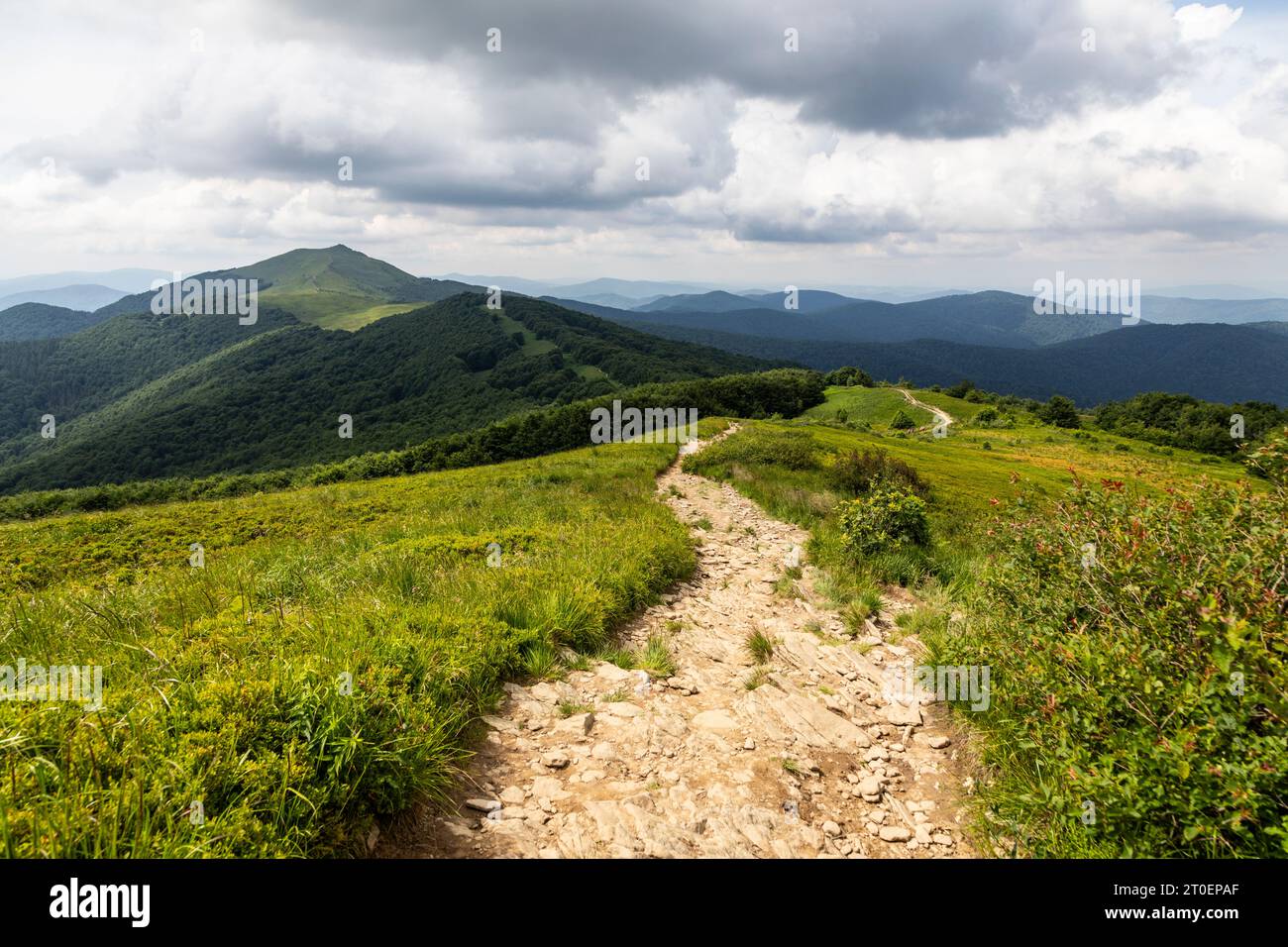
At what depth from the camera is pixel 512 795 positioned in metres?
4.23

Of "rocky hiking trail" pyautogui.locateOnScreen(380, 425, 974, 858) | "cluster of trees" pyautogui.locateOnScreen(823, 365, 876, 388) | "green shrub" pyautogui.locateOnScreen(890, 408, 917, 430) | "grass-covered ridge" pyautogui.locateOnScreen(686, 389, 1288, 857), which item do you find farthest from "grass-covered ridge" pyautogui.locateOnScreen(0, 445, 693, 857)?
"cluster of trees" pyautogui.locateOnScreen(823, 365, 876, 388)

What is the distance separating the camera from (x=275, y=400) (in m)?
188

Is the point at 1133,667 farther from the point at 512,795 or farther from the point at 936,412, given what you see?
the point at 936,412

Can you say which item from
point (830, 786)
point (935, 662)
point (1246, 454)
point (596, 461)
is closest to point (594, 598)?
point (830, 786)

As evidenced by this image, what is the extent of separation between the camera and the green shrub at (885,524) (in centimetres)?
1167

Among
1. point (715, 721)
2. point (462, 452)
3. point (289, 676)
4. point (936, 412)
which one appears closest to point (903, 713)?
point (715, 721)

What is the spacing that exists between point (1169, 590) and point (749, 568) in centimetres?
709

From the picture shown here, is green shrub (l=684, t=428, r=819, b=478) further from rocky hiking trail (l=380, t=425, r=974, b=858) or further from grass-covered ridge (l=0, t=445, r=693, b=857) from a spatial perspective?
rocky hiking trail (l=380, t=425, r=974, b=858)

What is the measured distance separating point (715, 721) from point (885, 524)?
25.7 ft

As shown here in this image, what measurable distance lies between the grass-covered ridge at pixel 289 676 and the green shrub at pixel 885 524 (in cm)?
413

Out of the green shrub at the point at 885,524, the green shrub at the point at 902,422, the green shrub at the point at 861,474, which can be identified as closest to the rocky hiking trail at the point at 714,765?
the green shrub at the point at 885,524

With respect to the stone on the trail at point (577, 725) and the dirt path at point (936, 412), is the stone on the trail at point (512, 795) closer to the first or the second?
the stone on the trail at point (577, 725)

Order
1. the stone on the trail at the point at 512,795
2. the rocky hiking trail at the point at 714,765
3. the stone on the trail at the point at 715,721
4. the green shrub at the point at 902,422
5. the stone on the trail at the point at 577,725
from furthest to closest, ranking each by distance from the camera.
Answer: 1. the green shrub at the point at 902,422
2. the stone on the trail at the point at 715,721
3. the stone on the trail at the point at 577,725
4. the stone on the trail at the point at 512,795
5. the rocky hiking trail at the point at 714,765

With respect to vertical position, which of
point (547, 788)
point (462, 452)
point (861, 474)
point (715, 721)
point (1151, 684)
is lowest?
point (462, 452)
